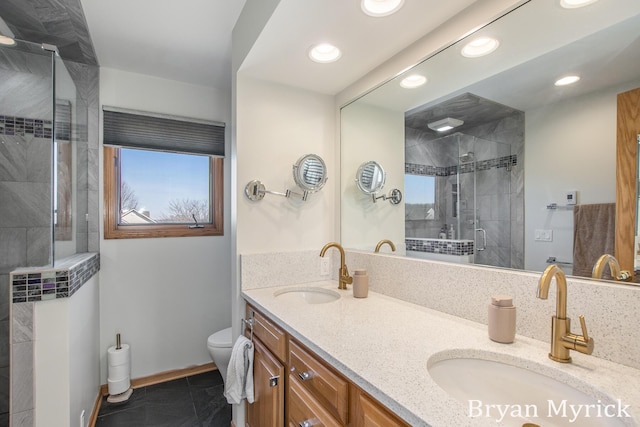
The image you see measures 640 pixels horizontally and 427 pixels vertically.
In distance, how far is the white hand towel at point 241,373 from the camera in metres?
1.58

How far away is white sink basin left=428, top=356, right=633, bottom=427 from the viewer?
0.69m

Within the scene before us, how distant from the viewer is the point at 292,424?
1220 millimetres

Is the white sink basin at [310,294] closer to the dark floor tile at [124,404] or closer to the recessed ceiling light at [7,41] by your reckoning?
the dark floor tile at [124,404]

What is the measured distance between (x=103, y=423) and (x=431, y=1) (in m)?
2.88

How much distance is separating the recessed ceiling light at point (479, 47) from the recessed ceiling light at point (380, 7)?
0.33 metres

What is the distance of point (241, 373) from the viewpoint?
1591 millimetres

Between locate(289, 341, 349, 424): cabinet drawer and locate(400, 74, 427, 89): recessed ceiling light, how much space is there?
1.32 meters

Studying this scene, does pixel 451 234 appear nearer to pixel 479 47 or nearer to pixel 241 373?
pixel 479 47

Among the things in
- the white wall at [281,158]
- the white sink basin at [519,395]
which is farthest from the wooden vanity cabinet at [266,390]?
the white sink basin at [519,395]

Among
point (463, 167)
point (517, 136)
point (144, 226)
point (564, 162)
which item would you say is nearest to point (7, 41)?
point (144, 226)

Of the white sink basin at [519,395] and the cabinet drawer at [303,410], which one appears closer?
the white sink basin at [519,395]

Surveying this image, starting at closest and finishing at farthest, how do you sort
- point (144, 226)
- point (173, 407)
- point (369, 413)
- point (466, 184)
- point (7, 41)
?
point (369, 413) < point (466, 184) < point (7, 41) < point (173, 407) < point (144, 226)

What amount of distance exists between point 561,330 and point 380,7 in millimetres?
1263

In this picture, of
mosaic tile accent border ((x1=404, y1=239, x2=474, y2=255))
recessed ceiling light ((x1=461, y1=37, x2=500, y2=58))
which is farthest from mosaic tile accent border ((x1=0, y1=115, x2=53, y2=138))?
recessed ceiling light ((x1=461, y1=37, x2=500, y2=58))
